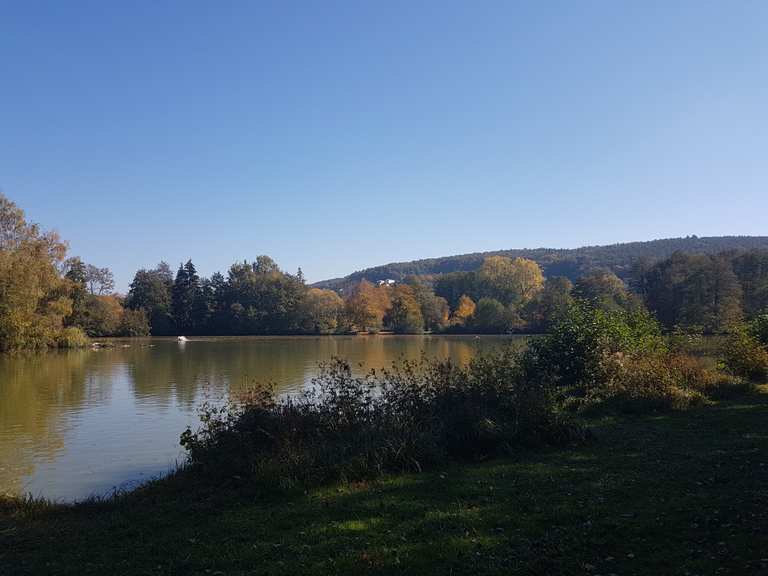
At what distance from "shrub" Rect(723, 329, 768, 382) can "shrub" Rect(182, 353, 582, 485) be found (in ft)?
33.4

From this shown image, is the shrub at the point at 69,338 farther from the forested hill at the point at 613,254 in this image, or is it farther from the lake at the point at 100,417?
the forested hill at the point at 613,254

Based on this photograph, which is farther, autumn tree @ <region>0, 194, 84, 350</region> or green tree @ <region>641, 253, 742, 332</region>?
green tree @ <region>641, 253, 742, 332</region>

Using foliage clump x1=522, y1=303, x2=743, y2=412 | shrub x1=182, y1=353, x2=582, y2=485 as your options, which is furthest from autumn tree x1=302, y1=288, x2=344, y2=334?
shrub x1=182, y1=353, x2=582, y2=485

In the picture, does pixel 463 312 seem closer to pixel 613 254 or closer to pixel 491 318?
pixel 491 318

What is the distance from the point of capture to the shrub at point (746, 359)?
17.8 m

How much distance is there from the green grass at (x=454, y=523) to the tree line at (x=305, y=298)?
149 ft

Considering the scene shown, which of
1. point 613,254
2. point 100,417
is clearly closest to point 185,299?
point 100,417

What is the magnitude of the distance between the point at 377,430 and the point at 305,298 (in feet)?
296

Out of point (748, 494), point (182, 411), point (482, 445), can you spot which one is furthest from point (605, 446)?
point (182, 411)

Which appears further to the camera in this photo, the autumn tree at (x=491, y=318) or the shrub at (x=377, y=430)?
the autumn tree at (x=491, y=318)

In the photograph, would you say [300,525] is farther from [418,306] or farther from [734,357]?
[418,306]

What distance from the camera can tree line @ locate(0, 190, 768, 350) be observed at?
4872 cm

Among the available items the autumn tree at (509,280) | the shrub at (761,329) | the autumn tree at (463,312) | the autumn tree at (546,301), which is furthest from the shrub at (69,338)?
the autumn tree at (509,280)

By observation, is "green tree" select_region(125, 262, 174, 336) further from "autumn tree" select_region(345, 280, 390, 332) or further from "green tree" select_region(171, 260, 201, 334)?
"autumn tree" select_region(345, 280, 390, 332)
